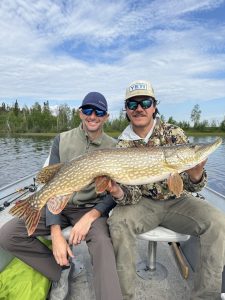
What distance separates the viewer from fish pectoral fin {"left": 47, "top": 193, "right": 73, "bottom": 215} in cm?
250

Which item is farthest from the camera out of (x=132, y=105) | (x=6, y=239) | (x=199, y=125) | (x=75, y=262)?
(x=199, y=125)

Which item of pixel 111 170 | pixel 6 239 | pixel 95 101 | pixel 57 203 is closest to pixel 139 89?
pixel 95 101

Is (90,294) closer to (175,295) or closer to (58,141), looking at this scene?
(175,295)

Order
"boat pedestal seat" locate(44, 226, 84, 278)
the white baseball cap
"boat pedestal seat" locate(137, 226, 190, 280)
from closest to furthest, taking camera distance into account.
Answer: "boat pedestal seat" locate(137, 226, 190, 280)
"boat pedestal seat" locate(44, 226, 84, 278)
the white baseball cap

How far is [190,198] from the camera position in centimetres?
281

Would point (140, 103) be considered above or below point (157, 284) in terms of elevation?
above

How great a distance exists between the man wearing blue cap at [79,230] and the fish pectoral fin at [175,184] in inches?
24.1

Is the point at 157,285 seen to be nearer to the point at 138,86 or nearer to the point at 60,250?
the point at 60,250

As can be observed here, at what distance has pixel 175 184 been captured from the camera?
251cm

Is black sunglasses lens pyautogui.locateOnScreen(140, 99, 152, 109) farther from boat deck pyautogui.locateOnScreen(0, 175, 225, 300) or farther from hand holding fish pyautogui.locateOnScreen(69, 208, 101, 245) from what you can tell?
boat deck pyautogui.locateOnScreen(0, 175, 225, 300)

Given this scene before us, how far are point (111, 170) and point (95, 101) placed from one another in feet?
2.59

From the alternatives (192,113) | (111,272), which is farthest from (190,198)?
(192,113)

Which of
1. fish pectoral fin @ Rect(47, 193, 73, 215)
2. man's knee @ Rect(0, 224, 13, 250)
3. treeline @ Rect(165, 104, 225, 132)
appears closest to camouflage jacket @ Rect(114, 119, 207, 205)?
fish pectoral fin @ Rect(47, 193, 73, 215)

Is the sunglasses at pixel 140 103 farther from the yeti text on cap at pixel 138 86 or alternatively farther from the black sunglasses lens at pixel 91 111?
the black sunglasses lens at pixel 91 111
